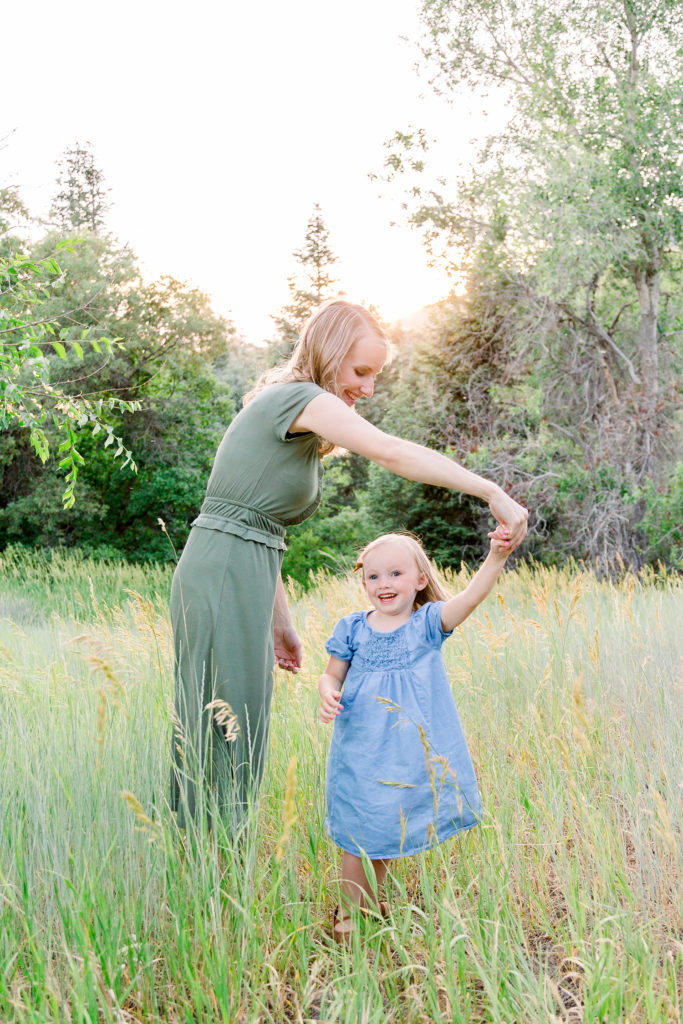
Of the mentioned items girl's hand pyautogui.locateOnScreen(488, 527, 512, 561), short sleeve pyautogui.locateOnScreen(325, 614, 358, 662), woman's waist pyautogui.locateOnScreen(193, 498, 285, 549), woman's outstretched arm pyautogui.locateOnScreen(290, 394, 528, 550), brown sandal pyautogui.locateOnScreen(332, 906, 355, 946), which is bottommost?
brown sandal pyautogui.locateOnScreen(332, 906, 355, 946)

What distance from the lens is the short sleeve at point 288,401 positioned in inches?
88.8

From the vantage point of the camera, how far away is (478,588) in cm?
208

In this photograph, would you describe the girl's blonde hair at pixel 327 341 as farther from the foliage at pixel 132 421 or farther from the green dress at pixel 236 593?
the foliage at pixel 132 421

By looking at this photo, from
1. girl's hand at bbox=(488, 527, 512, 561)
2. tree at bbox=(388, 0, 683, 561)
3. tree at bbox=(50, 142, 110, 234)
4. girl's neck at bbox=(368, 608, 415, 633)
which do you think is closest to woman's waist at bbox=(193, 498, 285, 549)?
girl's neck at bbox=(368, 608, 415, 633)

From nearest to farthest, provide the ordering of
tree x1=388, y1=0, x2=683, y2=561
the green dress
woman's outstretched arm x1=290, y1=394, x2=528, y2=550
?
woman's outstretched arm x1=290, y1=394, x2=528, y2=550 < the green dress < tree x1=388, y1=0, x2=683, y2=561

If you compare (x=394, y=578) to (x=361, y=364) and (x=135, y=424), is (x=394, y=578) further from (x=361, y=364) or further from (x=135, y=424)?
(x=135, y=424)

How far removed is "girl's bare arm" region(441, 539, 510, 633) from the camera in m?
2.06

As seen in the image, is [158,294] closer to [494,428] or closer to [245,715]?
[494,428]

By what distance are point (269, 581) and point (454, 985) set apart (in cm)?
113

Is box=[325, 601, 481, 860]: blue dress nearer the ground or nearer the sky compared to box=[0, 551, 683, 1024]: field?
nearer the sky

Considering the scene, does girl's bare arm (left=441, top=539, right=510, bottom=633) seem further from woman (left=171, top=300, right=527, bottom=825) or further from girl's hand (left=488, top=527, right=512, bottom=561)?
woman (left=171, top=300, right=527, bottom=825)

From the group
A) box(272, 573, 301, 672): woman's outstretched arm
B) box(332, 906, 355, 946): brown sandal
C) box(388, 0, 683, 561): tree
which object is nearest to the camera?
box(332, 906, 355, 946): brown sandal

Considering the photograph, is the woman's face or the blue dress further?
the woman's face

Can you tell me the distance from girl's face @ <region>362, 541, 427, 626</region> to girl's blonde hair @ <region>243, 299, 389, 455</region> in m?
0.51
